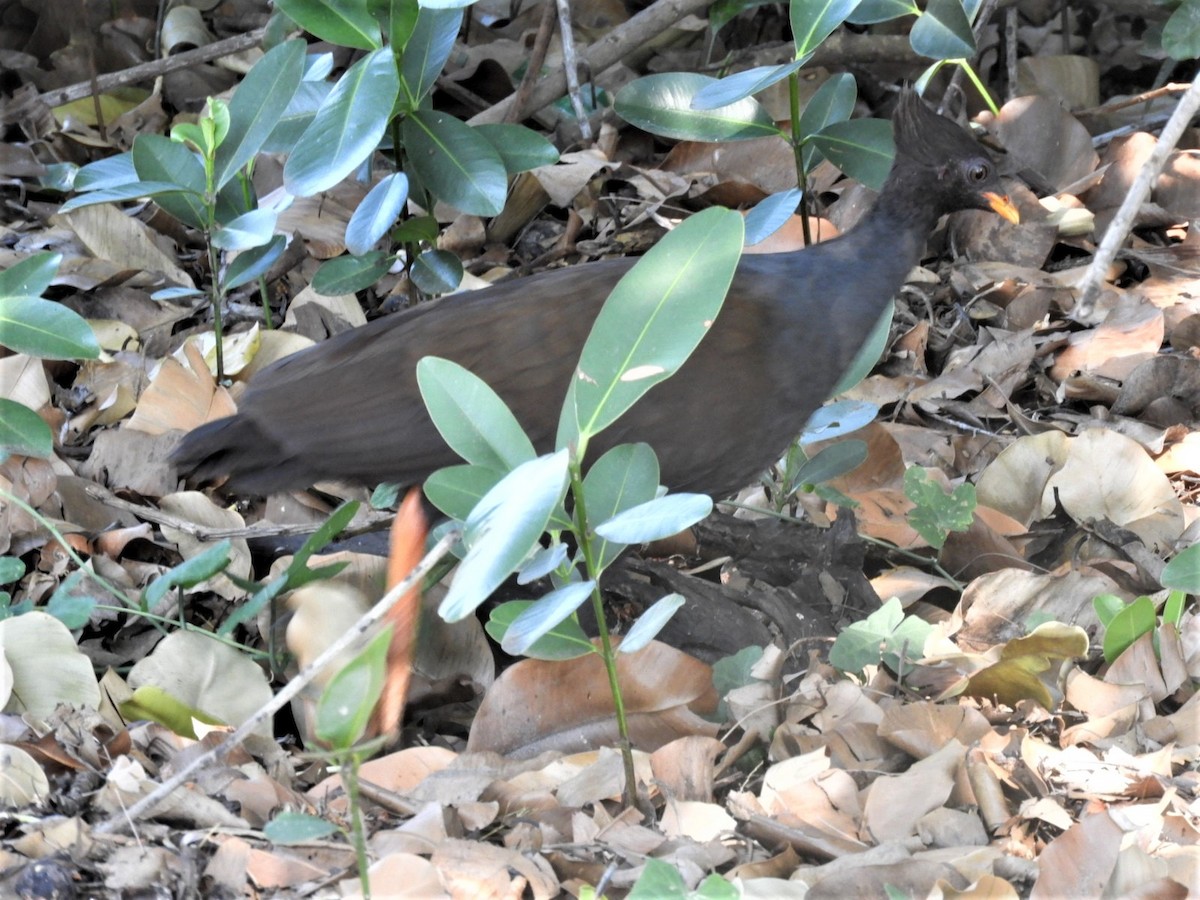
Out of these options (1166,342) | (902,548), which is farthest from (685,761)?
(1166,342)

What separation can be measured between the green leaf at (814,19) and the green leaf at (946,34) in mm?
363

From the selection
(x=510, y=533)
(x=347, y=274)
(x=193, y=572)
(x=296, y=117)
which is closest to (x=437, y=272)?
(x=347, y=274)

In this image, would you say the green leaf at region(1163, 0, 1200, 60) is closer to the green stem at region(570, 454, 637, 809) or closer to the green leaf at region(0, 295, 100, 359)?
the green stem at region(570, 454, 637, 809)

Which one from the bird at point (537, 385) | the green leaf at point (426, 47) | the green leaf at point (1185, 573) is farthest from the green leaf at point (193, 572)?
the green leaf at point (1185, 573)

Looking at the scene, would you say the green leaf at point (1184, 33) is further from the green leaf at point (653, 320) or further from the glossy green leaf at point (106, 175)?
the glossy green leaf at point (106, 175)

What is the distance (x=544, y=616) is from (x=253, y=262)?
180 centimetres

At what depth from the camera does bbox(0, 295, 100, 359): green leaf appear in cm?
268

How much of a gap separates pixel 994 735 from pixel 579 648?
0.67m

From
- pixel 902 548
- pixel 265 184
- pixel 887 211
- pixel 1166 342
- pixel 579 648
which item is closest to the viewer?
pixel 579 648

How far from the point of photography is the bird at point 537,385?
262 cm

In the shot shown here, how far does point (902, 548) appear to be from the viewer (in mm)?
2961

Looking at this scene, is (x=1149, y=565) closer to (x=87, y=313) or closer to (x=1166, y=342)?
(x=1166, y=342)

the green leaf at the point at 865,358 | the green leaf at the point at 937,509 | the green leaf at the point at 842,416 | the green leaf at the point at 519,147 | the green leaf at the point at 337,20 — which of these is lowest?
the green leaf at the point at 937,509

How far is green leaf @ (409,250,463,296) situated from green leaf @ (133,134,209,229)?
0.50 m
